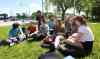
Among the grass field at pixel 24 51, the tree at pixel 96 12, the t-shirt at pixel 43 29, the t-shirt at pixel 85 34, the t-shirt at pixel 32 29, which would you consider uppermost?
the t-shirt at pixel 85 34

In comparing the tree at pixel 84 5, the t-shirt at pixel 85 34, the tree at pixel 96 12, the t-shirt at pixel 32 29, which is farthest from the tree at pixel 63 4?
the t-shirt at pixel 85 34

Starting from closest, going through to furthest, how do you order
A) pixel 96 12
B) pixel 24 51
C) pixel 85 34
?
pixel 85 34 → pixel 24 51 → pixel 96 12

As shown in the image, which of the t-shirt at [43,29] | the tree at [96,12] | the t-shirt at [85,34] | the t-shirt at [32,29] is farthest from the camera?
the tree at [96,12]

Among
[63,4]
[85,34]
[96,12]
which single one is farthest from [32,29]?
[63,4]

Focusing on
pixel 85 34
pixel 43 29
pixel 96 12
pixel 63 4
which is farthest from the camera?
pixel 63 4

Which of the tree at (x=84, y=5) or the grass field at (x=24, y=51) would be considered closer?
the grass field at (x=24, y=51)

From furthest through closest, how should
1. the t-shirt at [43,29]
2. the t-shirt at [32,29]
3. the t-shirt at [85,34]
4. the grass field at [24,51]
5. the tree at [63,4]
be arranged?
the tree at [63,4]
the t-shirt at [32,29]
the t-shirt at [43,29]
the grass field at [24,51]
the t-shirt at [85,34]

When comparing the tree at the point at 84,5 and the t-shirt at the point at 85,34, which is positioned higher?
the t-shirt at the point at 85,34

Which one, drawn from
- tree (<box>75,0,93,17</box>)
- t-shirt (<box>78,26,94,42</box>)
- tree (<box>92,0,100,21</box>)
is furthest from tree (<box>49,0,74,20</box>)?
t-shirt (<box>78,26,94,42</box>)

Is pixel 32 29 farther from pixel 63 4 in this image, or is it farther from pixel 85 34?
pixel 63 4

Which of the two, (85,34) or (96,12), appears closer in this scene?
(85,34)

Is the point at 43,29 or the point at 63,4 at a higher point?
the point at 43,29

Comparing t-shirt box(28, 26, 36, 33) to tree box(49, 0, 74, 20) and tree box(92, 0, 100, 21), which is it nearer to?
tree box(92, 0, 100, 21)

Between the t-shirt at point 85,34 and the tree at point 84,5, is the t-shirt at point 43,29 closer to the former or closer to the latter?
the t-shirt at point 85,34
